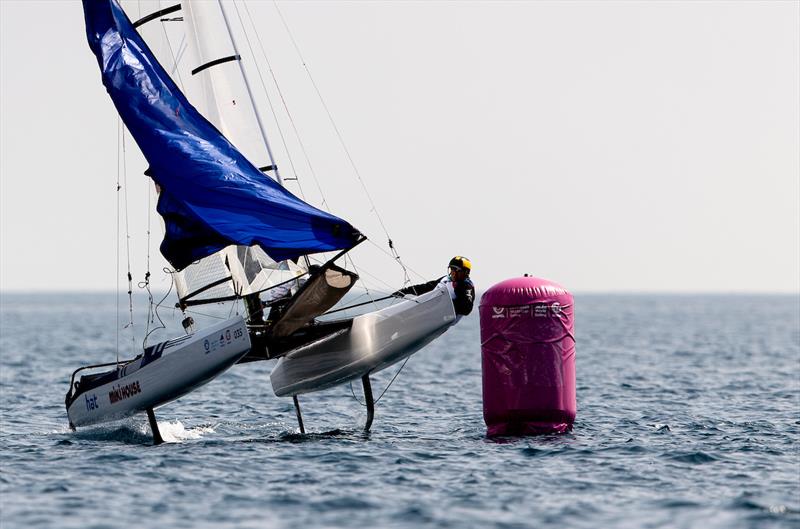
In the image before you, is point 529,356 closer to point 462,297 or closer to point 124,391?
point 462,297

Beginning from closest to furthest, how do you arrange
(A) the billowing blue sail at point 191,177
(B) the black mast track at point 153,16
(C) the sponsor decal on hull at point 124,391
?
1. (A) the billowing blue sail at point 191,177
2. (C) the sponsor decal on hull at point 124,391
3. (B) the black mast track at point 153,16

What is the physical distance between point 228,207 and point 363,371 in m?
3.14

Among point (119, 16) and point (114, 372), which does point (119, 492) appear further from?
point (119, 16)

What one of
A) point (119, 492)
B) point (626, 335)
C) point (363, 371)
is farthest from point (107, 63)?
point (626, 335)

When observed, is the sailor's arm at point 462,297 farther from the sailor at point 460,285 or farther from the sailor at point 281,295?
the sailor at point 281,295

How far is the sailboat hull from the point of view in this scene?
57.7ft

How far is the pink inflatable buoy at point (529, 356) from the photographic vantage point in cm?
1638

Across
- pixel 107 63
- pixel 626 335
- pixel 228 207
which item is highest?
pixel 107 63

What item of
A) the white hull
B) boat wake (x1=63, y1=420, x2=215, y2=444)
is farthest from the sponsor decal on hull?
boat wake (x1=63, y1=420, x2=215, y2=444)

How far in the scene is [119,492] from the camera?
521 inches

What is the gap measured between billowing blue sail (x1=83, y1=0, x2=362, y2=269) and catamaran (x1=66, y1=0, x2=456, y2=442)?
2cm

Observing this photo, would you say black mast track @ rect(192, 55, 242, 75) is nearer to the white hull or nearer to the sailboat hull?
the white hull

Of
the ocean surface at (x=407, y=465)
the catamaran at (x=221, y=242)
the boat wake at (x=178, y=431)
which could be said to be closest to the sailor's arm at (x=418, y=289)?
the catamaran at (x=221, y=242)

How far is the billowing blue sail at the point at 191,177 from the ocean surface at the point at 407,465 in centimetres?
280
